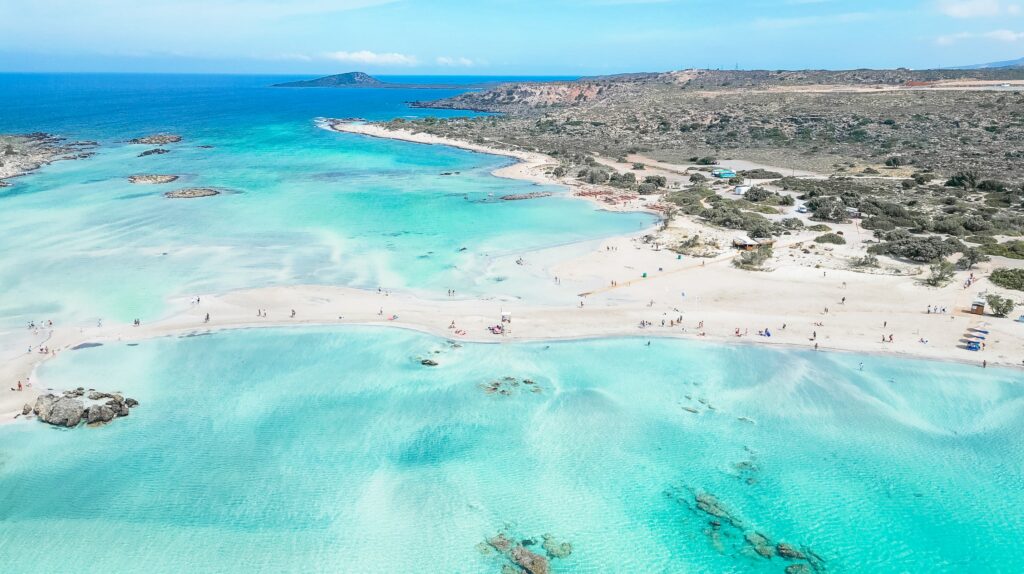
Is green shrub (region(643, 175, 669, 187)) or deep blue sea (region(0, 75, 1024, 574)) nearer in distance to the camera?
deep blue sea (region(0, 75, 1024, 574))

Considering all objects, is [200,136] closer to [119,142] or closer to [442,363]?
[119,142]

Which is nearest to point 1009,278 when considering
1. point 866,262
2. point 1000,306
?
point 1000,306

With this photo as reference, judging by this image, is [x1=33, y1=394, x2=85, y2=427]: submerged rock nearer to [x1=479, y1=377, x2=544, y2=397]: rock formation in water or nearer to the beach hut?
[x1=479, y1=377, x2=544, y2=397]: rock formation in water

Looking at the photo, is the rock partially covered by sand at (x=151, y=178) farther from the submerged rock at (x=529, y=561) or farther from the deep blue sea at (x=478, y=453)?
the submerged rock at (x=529, y=561)

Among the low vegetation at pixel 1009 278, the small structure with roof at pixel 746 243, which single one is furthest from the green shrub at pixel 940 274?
the small structure with roof at pixel 746 243

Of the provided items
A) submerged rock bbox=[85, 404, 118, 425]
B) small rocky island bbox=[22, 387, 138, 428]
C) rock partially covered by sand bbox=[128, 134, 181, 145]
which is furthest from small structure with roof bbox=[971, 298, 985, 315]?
rock partially covered by sand bbox=[128, 134, 181, 145]
